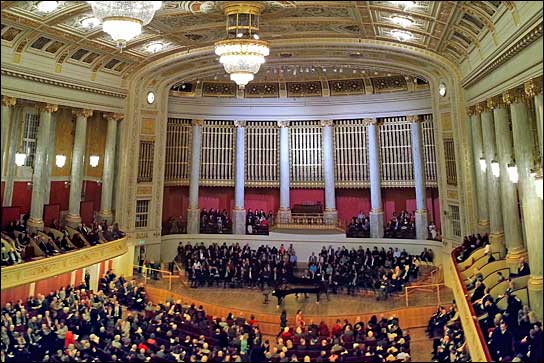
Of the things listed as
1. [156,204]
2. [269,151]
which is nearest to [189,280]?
[156,204]

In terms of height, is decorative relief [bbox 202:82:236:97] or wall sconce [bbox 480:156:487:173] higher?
decorative relief [bbox 202:82:236:97]

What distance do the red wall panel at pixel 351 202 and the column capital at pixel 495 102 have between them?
9536 mm

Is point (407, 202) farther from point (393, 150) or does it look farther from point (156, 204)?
point (156, 204)

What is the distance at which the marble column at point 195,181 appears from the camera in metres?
20.2

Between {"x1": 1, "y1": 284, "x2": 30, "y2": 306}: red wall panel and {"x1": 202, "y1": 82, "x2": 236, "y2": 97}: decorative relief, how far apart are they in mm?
11747

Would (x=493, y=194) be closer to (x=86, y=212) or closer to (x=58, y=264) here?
(x=58, y=264)

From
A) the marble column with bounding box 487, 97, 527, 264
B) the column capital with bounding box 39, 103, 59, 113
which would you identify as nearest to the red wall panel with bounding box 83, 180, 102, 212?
the column capital with bounding box 39, 103, 59, 113

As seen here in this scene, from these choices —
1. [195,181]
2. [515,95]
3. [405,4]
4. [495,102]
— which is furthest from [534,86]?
[195,181]

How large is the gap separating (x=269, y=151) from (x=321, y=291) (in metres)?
8.86

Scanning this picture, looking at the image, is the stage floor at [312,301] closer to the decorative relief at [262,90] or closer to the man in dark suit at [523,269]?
the man in dark suit at [523,269]

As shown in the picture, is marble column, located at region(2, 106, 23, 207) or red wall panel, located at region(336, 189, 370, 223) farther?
red wall panel, located at region(336, 189, 370, 223)

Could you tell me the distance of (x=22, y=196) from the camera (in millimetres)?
15422

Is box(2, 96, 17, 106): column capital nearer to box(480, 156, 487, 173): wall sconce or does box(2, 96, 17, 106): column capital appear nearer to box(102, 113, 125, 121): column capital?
box(102, 113, 125, 121): column capital

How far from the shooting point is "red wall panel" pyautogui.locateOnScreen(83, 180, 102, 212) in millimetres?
17859
